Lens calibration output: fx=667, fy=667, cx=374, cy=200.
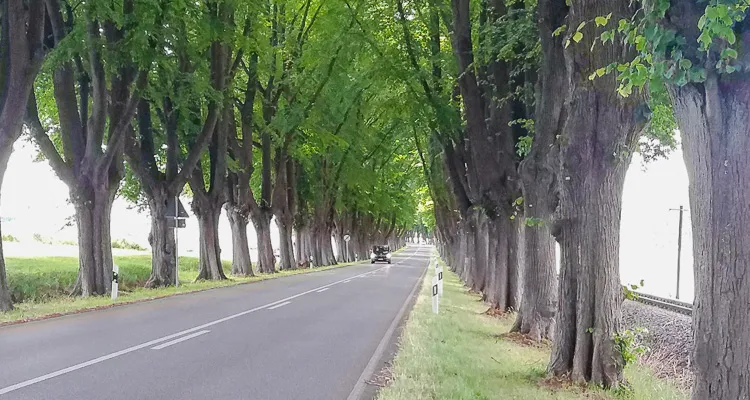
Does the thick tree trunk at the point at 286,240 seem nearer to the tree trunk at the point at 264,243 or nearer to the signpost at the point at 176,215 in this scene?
the tree trunk at the point at 264,243

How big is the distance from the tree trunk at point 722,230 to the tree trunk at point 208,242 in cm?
2521

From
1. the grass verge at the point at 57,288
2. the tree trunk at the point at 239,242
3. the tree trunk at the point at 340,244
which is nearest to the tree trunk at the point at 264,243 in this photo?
the tree trunk at the point at 239,242

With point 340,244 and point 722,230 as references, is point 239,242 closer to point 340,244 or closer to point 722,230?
point 722,230

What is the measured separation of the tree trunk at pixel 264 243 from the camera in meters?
34.2

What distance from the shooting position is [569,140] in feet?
27.1

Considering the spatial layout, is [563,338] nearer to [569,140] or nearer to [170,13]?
[569,140]

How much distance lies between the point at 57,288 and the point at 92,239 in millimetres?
6054

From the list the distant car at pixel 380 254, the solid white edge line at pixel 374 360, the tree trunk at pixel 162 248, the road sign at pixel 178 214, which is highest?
the road sign at pixel 178 214

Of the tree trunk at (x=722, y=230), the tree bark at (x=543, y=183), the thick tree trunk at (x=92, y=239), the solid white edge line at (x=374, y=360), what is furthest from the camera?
the thick tree trunk at (x=92, y=239)

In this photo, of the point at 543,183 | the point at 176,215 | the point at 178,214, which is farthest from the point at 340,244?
the point at 543,183

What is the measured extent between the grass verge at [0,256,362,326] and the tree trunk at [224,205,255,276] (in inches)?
68.6

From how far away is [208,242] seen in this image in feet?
94.0

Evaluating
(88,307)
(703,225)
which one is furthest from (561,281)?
(88,307)

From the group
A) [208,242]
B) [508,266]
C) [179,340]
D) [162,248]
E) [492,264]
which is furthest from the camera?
[208,242]
